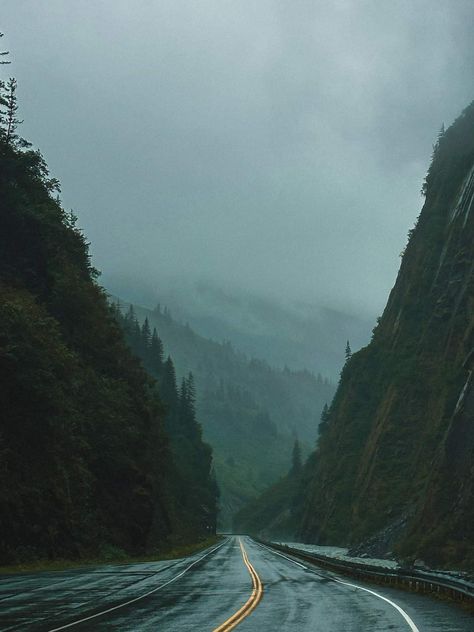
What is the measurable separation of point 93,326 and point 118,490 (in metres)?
14.4

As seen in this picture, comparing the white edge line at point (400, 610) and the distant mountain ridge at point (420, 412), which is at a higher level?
the distant mountain ridge at point (420, 412)

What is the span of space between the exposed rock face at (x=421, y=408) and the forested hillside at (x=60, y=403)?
20785 mm

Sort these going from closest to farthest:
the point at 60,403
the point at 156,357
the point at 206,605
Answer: the point at 206,605 < the point at 60,403 < the point at 156,357

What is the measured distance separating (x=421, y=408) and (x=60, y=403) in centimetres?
4666

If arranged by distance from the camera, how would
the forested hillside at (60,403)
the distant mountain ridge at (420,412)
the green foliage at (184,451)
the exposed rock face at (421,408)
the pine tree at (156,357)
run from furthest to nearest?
the pine tree at (156,357)
the green foliage at (184,451)
the exposed rock face at (421,408)
the distant mountain ridge at (420,412)
the forested hillside at (60,403)

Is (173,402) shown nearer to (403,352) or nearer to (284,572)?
(403,352)

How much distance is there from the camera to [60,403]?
35812 mm

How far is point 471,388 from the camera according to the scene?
5162cm

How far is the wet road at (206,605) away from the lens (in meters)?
14.8

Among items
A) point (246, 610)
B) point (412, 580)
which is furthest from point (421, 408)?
point (246, 610)

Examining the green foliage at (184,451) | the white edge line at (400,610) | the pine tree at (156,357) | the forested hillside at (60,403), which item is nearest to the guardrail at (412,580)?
the white edge line at (400,610)

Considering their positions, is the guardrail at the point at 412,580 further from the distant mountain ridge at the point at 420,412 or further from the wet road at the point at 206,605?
the distant mountain ridge at the point at 420,412

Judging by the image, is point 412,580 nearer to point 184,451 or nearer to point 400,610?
point 400,610

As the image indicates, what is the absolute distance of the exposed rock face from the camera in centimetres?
4888
